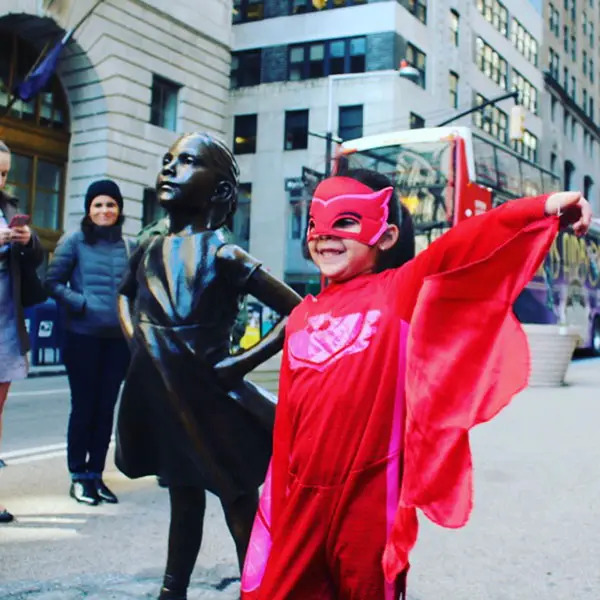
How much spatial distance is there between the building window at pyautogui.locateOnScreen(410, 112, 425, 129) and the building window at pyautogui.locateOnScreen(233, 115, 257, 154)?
271 inches

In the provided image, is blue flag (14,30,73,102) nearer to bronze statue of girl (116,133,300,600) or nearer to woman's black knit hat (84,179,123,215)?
woman's black knit hat (84,179,123,215)

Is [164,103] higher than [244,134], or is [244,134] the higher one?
[244,134]

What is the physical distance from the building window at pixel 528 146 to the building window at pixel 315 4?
46.7 ft

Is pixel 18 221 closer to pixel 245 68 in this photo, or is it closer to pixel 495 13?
pixel 245 68

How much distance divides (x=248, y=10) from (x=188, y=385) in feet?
117

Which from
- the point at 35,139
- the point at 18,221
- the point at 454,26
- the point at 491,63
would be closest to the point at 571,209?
the point at 18,221

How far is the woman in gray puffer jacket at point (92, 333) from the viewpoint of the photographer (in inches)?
189

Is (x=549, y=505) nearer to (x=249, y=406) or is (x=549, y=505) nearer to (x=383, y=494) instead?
(x=249, y=406)

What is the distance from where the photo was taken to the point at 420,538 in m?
4.32

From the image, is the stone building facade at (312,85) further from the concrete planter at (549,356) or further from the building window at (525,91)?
the concrete planter at (549,356)

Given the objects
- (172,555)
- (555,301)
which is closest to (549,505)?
(172,555)

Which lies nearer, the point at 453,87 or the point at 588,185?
the point at 453,87

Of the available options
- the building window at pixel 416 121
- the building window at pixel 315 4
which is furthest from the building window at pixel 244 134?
the building window at pixel 416 121

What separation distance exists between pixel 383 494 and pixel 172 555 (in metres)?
1.22
